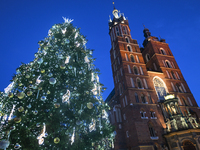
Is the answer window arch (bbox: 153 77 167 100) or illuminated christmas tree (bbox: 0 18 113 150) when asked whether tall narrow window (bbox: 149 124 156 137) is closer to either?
window arch (bbox: 153 77 167 100)

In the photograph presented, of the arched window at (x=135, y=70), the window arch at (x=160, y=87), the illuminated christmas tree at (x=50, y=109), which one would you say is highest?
the arched window at (x=135, y=70)

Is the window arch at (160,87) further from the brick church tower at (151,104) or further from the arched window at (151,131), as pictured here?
the arched window at (151,131)

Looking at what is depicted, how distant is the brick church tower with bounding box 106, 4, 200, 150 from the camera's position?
1933 centimetres

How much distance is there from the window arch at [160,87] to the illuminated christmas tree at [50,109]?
21.0 meters

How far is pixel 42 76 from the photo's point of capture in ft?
24.2

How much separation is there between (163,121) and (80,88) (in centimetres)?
1999

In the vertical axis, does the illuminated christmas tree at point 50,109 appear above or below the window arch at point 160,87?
below

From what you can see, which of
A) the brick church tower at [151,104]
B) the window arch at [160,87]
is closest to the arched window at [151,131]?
the brick church tower at [151,104]

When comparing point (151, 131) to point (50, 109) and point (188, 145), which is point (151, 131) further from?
point (50, 109)

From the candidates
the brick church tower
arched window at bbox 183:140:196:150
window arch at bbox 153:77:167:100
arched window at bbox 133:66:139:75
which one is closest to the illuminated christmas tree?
the brick church tower

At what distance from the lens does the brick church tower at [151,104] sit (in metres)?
19.3

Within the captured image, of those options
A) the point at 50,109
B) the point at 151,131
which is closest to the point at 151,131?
the point at 151,131

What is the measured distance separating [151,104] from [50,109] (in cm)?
2098

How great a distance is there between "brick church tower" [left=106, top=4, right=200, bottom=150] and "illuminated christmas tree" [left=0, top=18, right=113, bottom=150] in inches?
546
